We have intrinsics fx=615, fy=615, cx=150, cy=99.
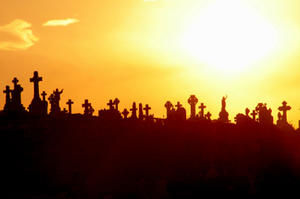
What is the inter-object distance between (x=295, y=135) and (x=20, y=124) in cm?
1457

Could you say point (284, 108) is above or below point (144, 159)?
above

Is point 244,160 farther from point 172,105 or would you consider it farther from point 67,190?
point 172,105

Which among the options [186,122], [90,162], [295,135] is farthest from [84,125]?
[295,135]

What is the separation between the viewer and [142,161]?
25609 millimetres

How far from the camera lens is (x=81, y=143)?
26531 mm

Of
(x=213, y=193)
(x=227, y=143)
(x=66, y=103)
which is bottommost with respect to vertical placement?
(x=213, y=193)

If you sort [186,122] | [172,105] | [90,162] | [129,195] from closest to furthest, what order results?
[129,195] < [90,162] < [186,122] < [172,105]

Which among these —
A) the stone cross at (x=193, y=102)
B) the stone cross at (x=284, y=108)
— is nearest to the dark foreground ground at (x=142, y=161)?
the stone cross at (x=193, y=102)

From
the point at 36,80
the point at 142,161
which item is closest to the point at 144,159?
the point at 142,161

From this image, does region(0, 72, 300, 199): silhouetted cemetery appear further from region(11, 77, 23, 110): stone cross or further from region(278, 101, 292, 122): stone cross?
region(278, 101, 292, 122): stone cross

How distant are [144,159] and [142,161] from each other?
0.75 feet

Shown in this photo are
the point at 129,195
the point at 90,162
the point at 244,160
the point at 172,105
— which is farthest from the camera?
the point at 172,105

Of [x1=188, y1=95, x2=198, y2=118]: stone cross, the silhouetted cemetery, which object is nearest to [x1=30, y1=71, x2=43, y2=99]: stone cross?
the silhouetted cemetery

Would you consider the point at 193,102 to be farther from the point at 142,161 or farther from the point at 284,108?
the point at 142,161
